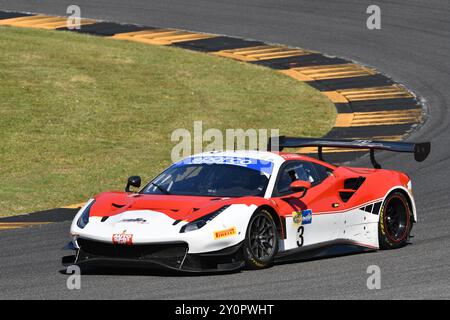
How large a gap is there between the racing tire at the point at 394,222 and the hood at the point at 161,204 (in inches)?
88.7

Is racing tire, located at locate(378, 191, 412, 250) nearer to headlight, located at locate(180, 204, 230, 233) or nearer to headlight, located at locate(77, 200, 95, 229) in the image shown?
headlight, located at locate(180, 204, 230, 233)

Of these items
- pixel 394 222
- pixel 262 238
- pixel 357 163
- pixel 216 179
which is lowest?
pixel 357 163

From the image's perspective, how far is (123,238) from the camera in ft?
36.4

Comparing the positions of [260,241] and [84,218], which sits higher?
[84,218]

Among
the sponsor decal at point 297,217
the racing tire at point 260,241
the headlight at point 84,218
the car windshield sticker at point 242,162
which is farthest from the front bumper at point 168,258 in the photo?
the car windshield sticker at point 242,162

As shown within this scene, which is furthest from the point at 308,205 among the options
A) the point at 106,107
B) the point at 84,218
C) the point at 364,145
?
the point at 106,107

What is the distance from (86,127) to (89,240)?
11.0 meters

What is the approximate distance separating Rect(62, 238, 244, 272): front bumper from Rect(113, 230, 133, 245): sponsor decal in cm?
6

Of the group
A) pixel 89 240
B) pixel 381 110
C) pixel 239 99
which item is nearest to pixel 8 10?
pixel 239 99

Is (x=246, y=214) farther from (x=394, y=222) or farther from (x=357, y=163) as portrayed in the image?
(x=357, y=163)

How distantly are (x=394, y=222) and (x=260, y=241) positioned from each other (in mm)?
2309

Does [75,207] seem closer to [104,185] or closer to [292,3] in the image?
[104,185]

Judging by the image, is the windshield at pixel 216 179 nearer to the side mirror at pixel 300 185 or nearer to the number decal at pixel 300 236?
the side mirror at pixel 300 185

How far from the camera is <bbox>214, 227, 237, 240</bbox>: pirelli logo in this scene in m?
11.1
